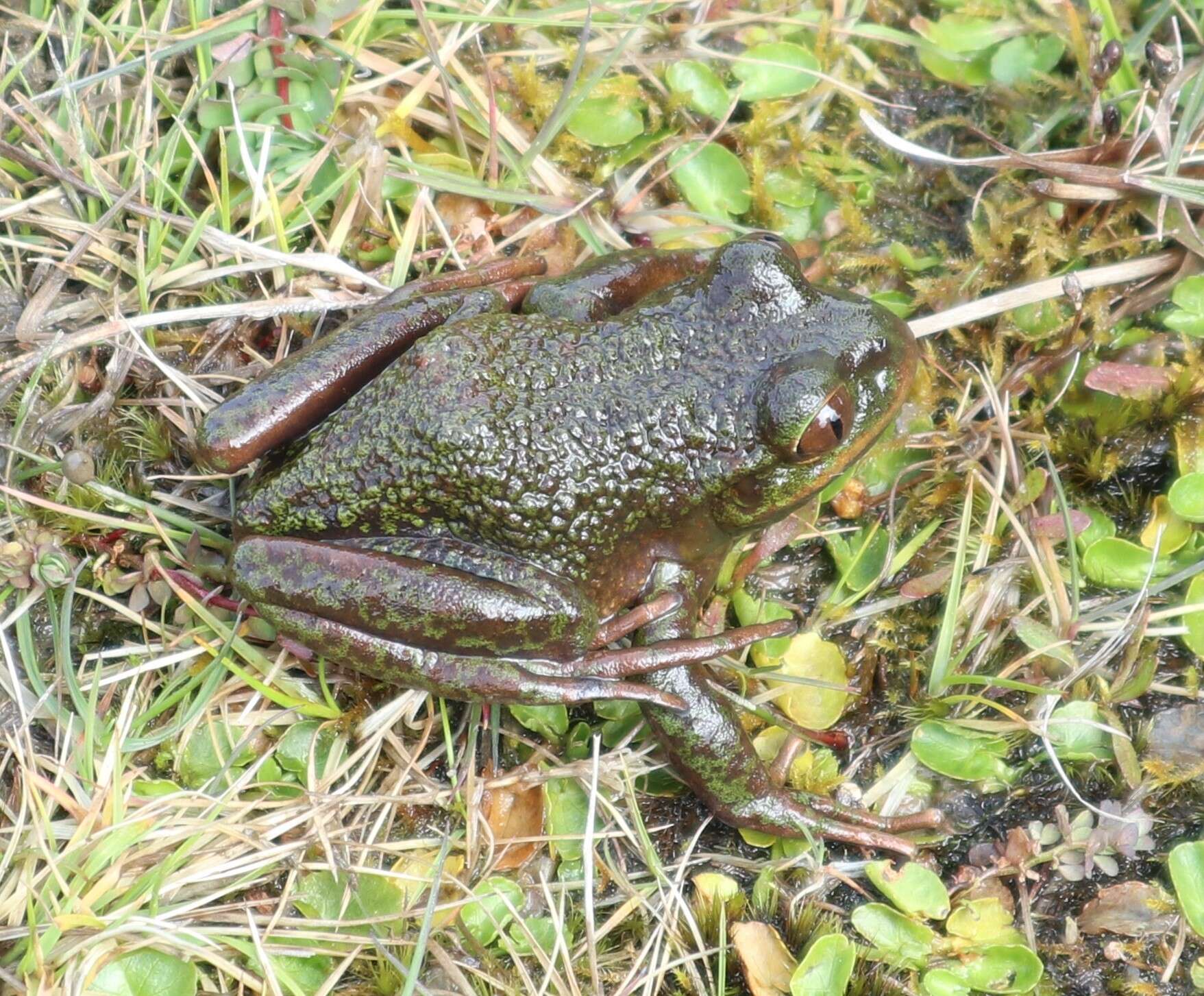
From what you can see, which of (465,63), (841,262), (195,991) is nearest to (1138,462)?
(841,262)

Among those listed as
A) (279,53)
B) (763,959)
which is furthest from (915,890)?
(279,53)

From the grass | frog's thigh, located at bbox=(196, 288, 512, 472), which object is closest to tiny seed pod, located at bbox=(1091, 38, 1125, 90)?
the grass

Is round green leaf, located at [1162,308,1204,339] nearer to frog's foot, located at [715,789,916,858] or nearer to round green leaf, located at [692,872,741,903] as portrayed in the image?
frog's foot, located at [715,789,916,858]

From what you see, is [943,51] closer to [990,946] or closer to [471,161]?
[471,161]

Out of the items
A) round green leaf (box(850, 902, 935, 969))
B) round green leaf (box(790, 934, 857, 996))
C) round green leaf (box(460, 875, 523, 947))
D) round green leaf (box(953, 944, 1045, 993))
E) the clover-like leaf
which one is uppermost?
the clover-like leaf

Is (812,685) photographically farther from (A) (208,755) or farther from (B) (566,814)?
(A) (208,755)

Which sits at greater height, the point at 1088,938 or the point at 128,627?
the point at 128,627
